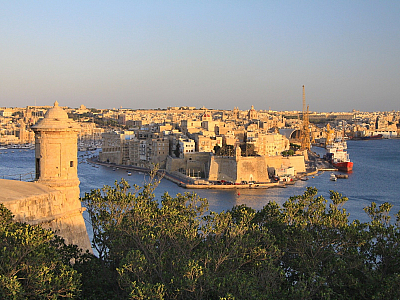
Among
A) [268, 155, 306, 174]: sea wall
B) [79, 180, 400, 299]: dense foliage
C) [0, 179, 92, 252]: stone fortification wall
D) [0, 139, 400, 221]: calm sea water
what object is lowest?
[0, 139, 400, 221]: calm sea water

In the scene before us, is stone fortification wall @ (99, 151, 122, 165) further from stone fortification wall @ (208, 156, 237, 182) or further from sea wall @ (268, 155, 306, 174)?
sea wall @ (268, 155, 306, 174)

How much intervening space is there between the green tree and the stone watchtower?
78 cm

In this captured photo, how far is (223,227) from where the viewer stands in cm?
444

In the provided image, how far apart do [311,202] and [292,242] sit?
38.2 inches

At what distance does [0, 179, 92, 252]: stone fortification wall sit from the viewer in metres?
3.74

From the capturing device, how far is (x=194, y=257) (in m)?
3.98

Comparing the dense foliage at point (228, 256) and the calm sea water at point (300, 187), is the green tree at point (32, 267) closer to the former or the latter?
the dense foliage at point (228, 256)

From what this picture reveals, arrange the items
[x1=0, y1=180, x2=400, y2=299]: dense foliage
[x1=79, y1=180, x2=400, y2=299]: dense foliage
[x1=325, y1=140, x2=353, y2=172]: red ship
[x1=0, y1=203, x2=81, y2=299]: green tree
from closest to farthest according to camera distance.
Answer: [x1=0, y1=203, x2=81, y2=299]: green tree → [x1=0, y1=180, x2=400, y2=299]: dense foliage → [x1=79, y1=180, x2=400, y2=299]: dense foliage → [x1=325, y1=140, x2=353, y2=172]: red ship

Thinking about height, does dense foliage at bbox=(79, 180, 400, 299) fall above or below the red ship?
above

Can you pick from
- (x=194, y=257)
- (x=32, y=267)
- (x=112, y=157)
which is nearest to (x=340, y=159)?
(x=112, y=157)

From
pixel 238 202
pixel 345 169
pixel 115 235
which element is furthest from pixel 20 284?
pixel 345 169

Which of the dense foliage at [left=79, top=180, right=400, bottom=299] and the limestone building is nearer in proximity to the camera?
the dense foliage at [left=79, top=180, right=400, bottom=299]

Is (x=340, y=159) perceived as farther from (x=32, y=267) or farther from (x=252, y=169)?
(x=32, y=267)

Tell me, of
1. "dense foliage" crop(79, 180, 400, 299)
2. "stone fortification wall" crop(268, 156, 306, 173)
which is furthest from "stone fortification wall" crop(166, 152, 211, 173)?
"dense foliage" crop(79, 180, 400, 299)
